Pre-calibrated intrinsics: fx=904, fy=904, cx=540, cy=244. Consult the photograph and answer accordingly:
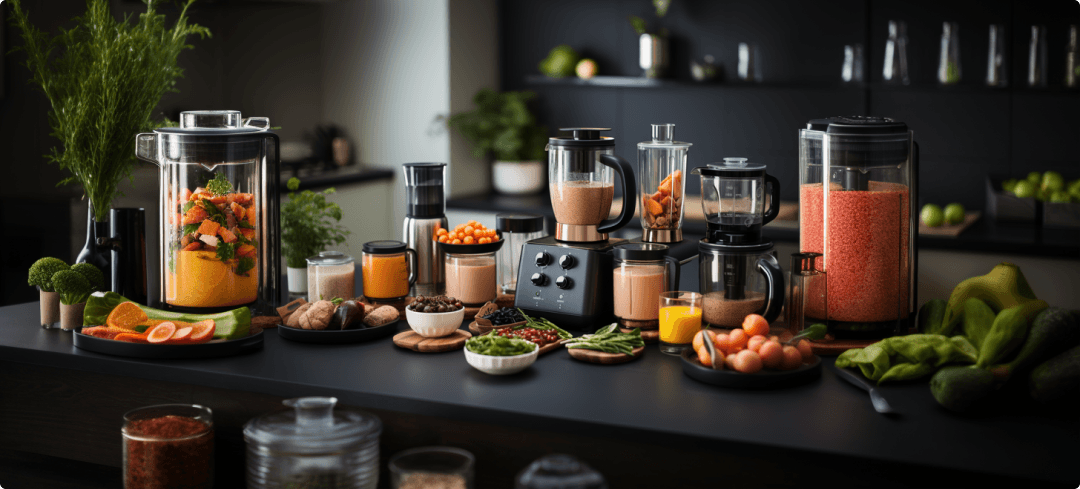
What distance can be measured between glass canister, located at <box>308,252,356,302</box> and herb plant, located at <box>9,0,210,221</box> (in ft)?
1.74

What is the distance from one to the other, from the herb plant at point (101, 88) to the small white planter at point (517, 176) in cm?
280

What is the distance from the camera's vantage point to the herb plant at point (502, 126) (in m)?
4.77

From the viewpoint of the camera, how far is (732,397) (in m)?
1.59

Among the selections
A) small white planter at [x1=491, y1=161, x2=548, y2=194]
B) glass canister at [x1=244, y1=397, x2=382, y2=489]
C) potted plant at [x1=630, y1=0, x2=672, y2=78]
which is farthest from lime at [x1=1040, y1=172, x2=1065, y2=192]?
glass canister at [x1=244, y1=397, x2=382, y2=489]

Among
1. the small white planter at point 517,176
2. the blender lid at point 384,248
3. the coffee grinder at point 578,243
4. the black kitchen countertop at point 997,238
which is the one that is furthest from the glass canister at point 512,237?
the small white planter at point 517,176

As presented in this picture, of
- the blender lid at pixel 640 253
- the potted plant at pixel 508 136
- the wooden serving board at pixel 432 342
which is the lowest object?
the wooden serving board at pixel 432 342

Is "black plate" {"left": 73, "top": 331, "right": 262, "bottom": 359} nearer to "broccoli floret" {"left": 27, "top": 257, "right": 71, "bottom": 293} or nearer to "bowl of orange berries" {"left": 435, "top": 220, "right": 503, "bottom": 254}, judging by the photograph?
"broccoli floret" {"left": 27, "top": 257, "right": 71, "bottom": 293}

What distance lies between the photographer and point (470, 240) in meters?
2.16

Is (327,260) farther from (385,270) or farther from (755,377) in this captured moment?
(755,377)

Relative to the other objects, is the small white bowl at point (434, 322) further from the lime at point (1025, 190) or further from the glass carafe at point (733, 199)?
the lime at point (1025, 190)

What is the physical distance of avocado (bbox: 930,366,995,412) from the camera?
4.78ft

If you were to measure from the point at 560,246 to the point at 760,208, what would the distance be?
0.45m

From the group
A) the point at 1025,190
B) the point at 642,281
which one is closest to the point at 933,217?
the point at 1025,190

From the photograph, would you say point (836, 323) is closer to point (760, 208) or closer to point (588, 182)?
point (760, 208)
